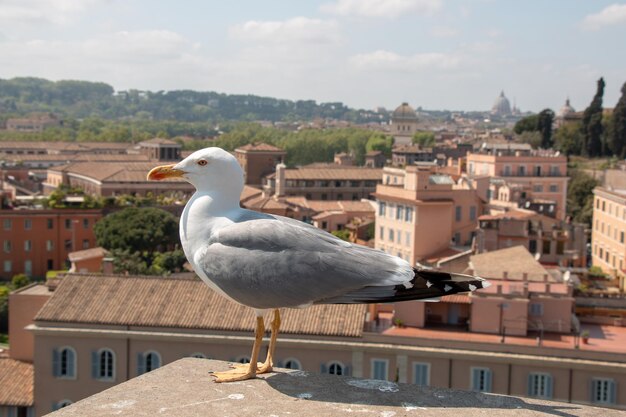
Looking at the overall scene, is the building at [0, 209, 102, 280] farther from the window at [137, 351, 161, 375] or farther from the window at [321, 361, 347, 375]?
the window at [321, 361, 347, 375]

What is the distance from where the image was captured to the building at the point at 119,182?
2347 inches

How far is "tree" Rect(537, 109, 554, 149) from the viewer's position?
7617cm

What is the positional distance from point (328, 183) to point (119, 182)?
14.5 m

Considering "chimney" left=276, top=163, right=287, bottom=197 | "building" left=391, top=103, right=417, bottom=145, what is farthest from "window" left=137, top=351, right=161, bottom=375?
"building" left=391, top=103, right=417, bottom=145

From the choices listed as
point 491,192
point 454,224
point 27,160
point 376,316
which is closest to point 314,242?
point 376,316

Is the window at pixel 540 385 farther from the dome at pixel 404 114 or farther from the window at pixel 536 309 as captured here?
the dome at pixel 404 114

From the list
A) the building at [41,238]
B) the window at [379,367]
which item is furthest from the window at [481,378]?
the building at [41,238]

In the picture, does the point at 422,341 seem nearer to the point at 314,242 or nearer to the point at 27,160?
the point at 314,242

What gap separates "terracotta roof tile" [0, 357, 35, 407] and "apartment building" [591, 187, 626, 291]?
25.7m

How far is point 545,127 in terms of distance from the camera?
76.9 metres

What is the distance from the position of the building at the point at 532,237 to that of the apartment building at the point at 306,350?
1079 centimetres

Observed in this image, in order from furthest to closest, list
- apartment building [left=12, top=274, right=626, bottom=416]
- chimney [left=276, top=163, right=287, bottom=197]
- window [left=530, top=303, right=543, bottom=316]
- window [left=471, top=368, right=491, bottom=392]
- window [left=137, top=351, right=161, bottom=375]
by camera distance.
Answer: chimney [left=276, top=163, right=287, bottom=197] → window [left=530, top=303, right=543, bottom=316] → window [left=137, top=351, right=161, bottom=375] → window [left=471, top=368, right=491, bottom=392] → apartment building [left=12, top=274, right=626, bottom=416]

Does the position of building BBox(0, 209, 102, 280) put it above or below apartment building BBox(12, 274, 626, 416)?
below

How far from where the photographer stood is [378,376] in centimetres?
1942
